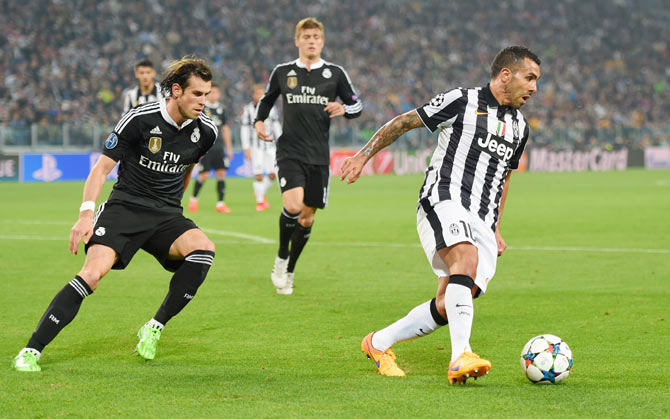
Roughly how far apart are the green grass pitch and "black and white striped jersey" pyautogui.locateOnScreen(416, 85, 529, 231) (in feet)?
3.24

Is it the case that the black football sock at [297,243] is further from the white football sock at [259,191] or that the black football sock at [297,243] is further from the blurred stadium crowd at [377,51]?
the blurred stadium crowd at [377,51]

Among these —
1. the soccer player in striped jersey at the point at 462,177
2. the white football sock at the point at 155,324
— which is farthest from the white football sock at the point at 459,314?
the white football sock at the point at 155,324

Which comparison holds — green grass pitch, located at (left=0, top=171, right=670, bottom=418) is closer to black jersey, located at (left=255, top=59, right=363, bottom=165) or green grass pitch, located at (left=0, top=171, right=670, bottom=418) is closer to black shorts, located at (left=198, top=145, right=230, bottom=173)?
black jersey, located at (left=255, top=59, right=363, bottom=165)

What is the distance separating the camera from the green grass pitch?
14.1 ft

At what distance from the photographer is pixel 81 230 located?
15.5ft

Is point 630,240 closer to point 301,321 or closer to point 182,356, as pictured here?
point 301,321

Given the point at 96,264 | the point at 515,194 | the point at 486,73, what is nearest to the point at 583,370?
the point at 96,264

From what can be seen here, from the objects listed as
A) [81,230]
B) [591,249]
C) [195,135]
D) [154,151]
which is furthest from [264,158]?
[81,230]

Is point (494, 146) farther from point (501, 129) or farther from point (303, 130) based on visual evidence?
point (303, 130)

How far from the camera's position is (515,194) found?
21750 mm

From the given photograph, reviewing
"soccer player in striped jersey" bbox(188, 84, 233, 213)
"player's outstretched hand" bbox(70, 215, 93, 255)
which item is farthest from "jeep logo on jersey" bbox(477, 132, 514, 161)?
"soccer player in striped jersey" bbox(188, 84, 233, 213)

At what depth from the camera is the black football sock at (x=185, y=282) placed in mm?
5426

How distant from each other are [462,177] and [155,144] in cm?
182

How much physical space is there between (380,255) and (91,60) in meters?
21.7
